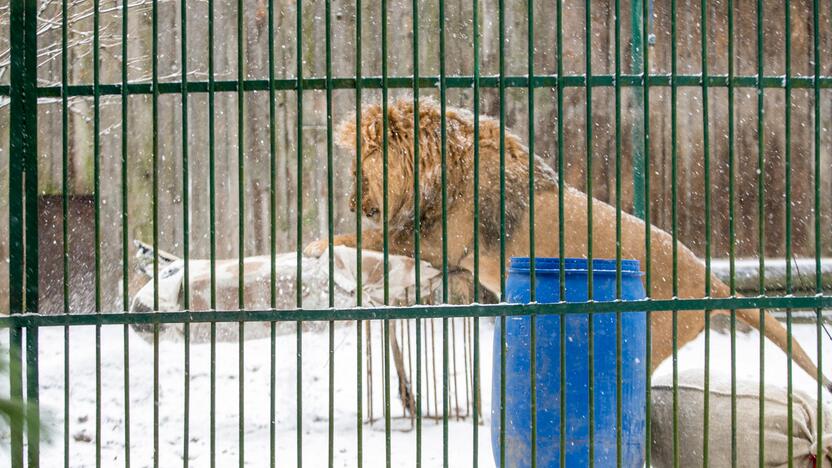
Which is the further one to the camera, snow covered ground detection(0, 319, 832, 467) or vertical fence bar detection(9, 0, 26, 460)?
snow covered ground detection(0, 319, 832, 467)

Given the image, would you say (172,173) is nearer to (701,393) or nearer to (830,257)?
(701,393)

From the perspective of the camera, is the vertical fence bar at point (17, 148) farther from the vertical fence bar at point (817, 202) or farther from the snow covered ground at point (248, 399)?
the vertical fence bar at point (817, 202)

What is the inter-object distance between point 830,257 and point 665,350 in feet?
13.7

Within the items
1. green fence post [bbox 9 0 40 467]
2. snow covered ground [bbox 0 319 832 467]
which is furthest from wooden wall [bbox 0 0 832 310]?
green fence post [bbox 9 0 40 467]

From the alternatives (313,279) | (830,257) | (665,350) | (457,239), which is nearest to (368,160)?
(457,239)

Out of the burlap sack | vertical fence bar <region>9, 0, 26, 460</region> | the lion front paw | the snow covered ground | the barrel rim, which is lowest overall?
the snow covered ground

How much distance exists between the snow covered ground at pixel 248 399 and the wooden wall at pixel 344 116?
2.54ft

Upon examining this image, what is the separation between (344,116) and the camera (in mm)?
6992

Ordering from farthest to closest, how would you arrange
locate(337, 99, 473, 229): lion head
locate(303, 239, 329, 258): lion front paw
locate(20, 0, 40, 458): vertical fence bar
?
locate(303, 239, 329, 258): lion front paw → locate(337, 99, 473, 229): lion head → locate(20, 0, 40, 458): vertical fence bar

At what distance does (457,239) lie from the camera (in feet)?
15.2

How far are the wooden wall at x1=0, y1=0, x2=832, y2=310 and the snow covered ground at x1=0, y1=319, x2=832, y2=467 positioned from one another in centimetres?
77

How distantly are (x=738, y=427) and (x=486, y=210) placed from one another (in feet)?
5.53

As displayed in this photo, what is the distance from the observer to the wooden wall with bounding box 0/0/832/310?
276 inches

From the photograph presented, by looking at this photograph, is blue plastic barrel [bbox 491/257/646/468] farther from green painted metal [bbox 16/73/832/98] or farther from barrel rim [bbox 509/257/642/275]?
green painted metal [bbox 16/73/832/98]
